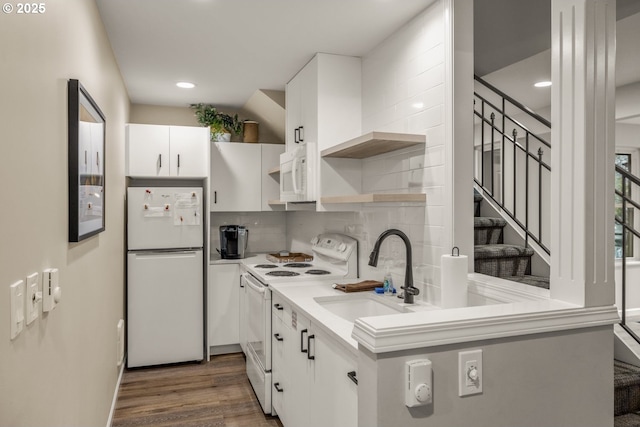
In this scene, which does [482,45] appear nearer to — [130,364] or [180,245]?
[180,245]

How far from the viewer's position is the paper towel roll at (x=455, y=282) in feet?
6.29

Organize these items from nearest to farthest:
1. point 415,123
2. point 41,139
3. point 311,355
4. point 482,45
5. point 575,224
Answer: point 41,139, point 575,224, point 311,355, point 415,123, point 482,45

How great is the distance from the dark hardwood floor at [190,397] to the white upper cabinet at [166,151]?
5.75ft

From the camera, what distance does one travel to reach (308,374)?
2256mm

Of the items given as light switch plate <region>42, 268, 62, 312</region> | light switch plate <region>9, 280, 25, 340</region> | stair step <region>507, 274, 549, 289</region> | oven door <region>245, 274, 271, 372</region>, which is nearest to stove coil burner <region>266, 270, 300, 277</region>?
oven door <region>245, 274, 271, 372</region>

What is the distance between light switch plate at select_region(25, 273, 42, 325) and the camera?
119 centimetres

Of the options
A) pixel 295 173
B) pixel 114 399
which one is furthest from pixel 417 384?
pixel 114 399

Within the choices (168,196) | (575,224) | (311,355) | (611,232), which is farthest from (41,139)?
(168,196)

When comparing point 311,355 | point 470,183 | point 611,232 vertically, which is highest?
point 470,183

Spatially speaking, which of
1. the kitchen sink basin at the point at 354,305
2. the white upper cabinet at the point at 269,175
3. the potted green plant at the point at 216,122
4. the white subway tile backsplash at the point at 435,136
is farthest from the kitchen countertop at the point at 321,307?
the potted green plant at the point at 216,122

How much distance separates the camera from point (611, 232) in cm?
156

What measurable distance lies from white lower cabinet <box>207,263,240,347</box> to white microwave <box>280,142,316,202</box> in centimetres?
116

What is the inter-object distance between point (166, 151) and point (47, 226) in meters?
2.83

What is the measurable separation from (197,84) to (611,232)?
11.0 feet
